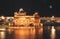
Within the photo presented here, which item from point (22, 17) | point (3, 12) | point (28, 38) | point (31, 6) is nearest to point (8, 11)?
point (3, 12)

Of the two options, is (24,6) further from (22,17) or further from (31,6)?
(22,17)

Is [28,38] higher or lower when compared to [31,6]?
lower

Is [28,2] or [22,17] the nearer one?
[22,17]

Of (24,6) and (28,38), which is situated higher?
(24,6)

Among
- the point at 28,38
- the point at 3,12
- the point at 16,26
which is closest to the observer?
the point at 28,38

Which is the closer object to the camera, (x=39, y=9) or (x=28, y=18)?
(x=28, y=18)

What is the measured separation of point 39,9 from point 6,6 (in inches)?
115

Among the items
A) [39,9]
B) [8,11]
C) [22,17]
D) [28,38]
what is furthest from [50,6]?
[28,38]

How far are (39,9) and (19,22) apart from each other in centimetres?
787

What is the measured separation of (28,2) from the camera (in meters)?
26.1

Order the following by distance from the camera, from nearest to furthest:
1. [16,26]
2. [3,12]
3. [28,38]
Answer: [28,38], [16,26], [3,12]

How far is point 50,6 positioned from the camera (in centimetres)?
2536

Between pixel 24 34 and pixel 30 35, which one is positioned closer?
Answer: pixel 30 35

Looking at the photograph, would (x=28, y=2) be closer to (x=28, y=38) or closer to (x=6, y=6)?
(x=6, y=6)
